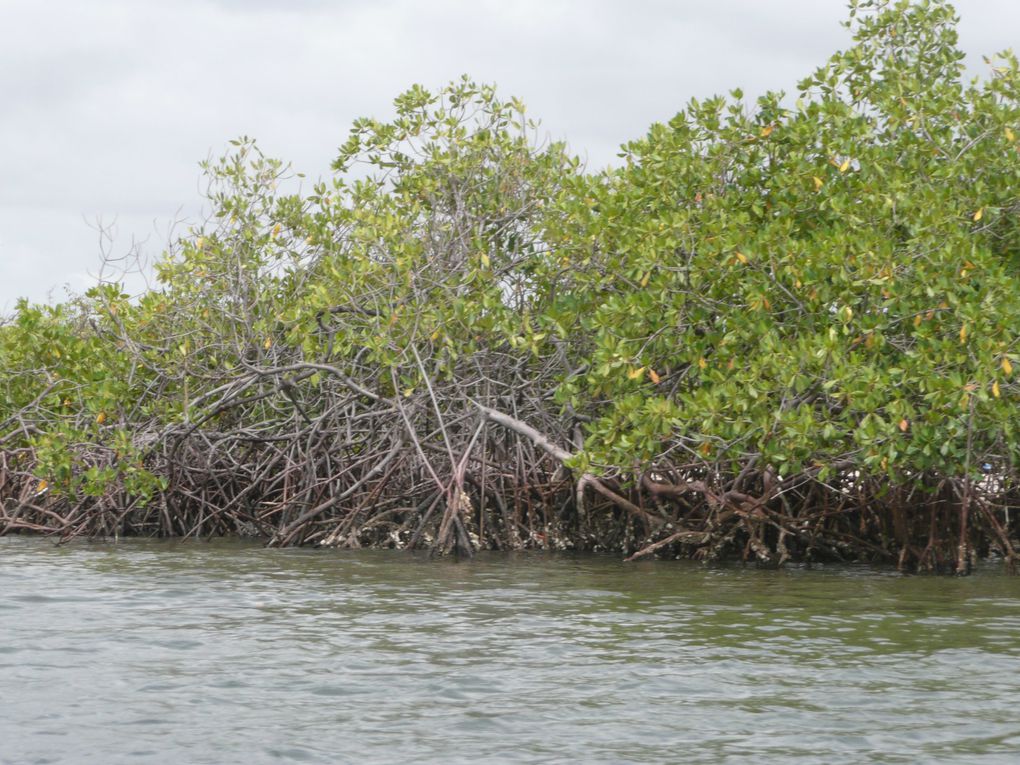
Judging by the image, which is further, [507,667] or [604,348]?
[604,348]

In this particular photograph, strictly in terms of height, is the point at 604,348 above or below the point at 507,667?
above

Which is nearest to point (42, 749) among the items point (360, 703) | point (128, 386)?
point (360, 703)

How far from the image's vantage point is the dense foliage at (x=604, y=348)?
26.3 feet

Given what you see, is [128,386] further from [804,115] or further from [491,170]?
[804,115]

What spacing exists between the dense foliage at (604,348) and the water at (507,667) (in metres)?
0.82

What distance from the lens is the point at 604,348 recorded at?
28.0 ft

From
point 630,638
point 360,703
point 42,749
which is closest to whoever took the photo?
point 42,749

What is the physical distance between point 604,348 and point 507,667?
332 centimetres

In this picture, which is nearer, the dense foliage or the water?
the water

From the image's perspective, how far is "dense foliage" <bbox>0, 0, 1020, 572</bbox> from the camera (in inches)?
316

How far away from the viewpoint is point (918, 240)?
7953 mm

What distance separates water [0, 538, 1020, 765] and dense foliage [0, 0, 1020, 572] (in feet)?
2.68

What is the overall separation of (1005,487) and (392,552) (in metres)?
4.07

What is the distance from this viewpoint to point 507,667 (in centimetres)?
552
